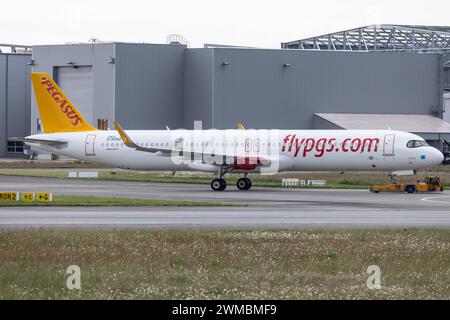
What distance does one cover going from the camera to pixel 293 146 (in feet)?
174

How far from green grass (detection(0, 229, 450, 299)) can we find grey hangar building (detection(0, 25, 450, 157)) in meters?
67.3

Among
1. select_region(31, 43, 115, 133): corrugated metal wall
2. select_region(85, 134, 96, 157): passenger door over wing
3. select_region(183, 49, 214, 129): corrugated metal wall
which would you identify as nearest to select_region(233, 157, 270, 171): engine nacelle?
select_region(85, 134, 96, 157): passenger door over wing

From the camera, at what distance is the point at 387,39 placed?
112250 mm

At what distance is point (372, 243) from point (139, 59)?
241 ft

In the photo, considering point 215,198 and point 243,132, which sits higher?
point 243,132

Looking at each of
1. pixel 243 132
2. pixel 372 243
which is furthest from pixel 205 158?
pixel 372 243

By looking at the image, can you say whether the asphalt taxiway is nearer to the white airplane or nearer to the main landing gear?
the main landing gear

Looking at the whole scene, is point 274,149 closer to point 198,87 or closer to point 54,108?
point 54,108

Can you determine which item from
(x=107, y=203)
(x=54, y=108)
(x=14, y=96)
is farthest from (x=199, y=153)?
(x=14, y=96)

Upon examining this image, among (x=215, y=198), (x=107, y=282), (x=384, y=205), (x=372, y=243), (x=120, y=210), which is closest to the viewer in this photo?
(x=107, y=282)

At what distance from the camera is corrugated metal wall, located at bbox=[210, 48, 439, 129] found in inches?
3701

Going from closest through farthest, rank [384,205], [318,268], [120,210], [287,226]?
[318,268], [287,226], [120,210], [384,205]

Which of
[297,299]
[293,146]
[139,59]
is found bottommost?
[297,299]
